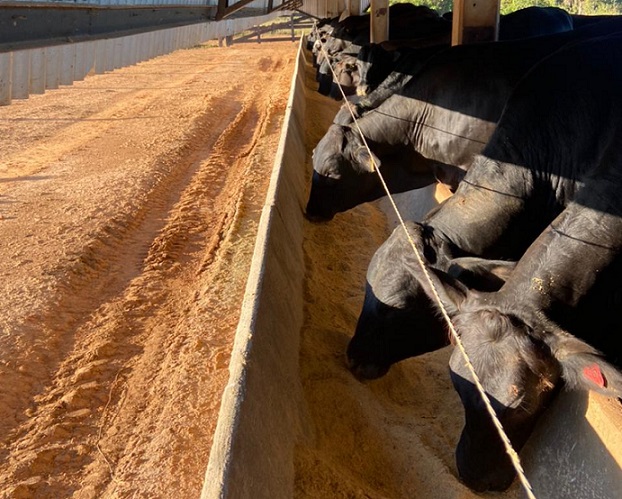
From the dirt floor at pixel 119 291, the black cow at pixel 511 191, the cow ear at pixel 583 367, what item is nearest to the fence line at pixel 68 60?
the dirt floor at pixel 119 291

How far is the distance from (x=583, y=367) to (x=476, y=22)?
552cm

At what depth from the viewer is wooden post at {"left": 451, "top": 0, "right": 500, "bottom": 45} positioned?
7.29 m

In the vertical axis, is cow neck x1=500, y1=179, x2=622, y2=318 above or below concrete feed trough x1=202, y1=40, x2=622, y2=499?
above

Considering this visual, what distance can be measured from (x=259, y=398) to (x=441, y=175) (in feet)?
12.6

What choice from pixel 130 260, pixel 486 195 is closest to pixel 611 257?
pixel 486 195

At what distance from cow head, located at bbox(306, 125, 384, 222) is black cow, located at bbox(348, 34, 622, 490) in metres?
2.26

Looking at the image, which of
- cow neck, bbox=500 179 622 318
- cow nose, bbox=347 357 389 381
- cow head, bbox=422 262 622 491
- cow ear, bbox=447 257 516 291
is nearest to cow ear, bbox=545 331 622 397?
cow head, bbox=422 262 622 491

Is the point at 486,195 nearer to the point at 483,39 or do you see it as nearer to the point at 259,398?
the point at 259,398

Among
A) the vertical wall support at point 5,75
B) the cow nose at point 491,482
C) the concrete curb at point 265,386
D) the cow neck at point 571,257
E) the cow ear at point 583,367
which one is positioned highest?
the vertical wall support at point 5,75

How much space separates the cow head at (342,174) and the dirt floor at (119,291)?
2.65 ft

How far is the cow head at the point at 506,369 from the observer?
111 inches

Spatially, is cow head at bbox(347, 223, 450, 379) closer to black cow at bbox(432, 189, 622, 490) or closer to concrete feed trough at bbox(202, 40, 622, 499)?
concrete feed trough at bbox(202, 40, 622, 499)

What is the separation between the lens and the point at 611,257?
3.49 meters

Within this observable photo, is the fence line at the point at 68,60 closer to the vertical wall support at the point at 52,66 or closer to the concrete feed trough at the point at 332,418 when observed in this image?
the vertical wall support at the point at 52,66
